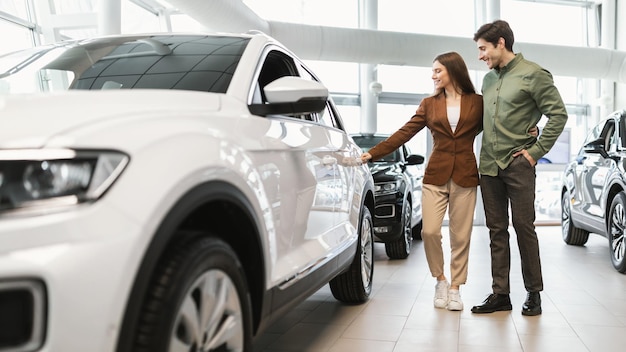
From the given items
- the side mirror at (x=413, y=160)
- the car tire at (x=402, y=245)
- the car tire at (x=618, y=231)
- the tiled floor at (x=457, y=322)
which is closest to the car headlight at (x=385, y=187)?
the car tire at (x=402, y=245)

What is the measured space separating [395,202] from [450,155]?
2202 mm

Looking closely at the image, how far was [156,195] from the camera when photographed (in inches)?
54.9

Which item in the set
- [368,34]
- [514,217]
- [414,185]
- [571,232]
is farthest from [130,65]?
[368,34]

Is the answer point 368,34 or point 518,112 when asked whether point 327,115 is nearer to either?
point 518,112

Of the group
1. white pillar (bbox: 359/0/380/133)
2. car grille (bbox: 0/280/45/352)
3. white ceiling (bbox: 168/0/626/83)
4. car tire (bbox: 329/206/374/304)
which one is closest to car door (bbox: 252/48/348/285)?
car tire (bbox: 329/206/374/304)

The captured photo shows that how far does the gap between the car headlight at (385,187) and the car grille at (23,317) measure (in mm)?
5031

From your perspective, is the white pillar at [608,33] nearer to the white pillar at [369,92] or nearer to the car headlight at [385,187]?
the white pillar at [369,92]

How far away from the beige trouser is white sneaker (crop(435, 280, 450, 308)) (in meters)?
0.07

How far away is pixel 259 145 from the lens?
2.07 metres

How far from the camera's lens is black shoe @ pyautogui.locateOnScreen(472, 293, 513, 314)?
12.9 ft

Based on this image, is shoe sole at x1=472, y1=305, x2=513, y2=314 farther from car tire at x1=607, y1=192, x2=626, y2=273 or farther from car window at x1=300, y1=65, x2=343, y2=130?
car tire at x1=607, y1=192, x2=626, y2=273

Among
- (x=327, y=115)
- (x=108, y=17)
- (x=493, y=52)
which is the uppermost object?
(x=108, y=17)

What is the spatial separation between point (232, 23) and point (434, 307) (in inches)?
157

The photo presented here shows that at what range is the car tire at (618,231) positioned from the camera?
544 cm
